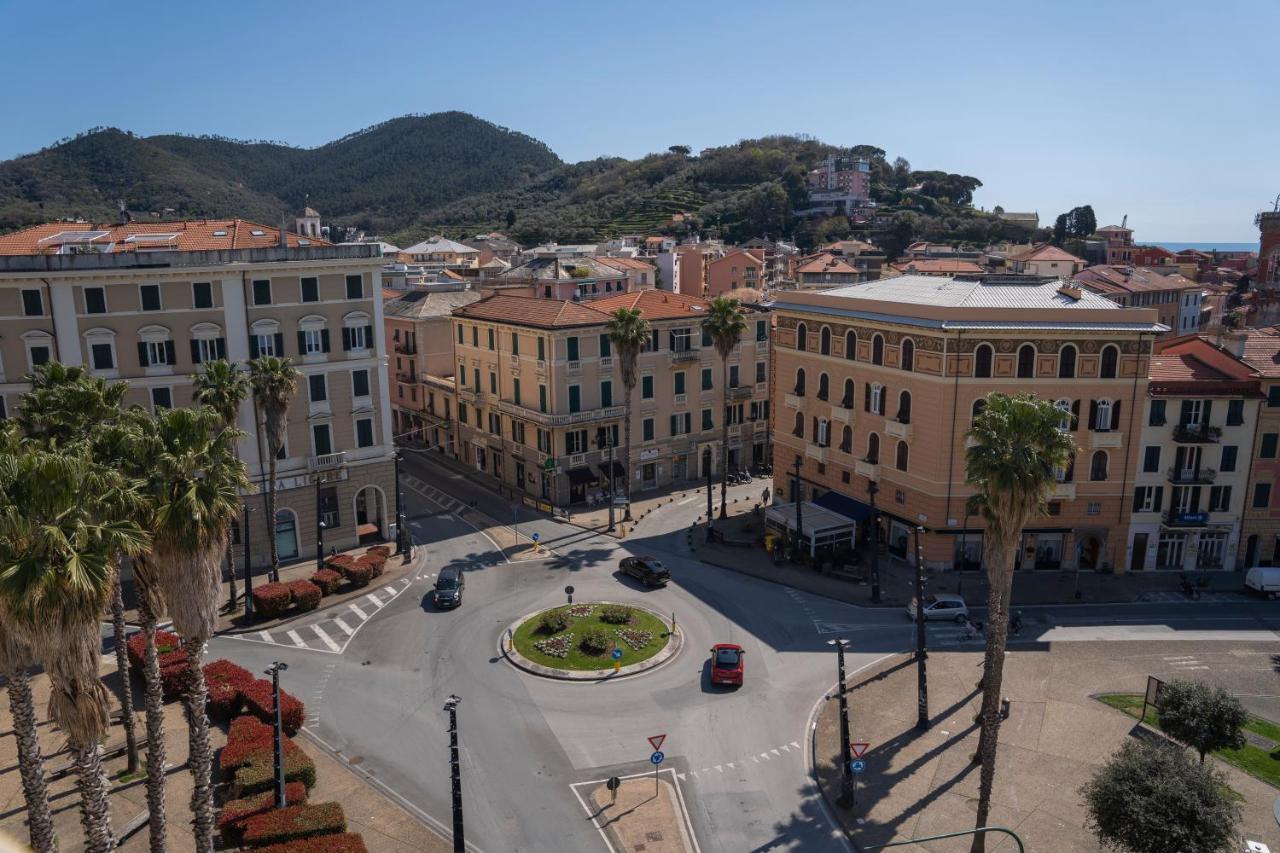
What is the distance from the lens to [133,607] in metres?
45.4

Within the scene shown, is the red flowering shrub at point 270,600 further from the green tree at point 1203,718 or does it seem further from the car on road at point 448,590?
the green tree at point 1203,718

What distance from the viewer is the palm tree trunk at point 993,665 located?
27.2 metres

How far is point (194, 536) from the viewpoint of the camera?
70.3 ft

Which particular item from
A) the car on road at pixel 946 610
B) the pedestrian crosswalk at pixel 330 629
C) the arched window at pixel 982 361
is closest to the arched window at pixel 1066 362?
the arched window at pixel 982 361

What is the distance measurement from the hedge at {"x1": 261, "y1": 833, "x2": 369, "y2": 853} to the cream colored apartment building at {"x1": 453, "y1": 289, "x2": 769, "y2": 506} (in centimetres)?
3813

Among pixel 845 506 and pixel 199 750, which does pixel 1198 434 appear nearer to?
pixel 845 506

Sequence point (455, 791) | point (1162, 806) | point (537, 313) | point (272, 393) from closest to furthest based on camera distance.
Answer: point (1162, 806) → point (455, 791) → point (272, 393) → point (537, 313)

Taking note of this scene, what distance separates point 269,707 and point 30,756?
14.6m

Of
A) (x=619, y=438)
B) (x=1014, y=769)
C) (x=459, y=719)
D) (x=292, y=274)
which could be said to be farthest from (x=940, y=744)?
(x=292, y=274)

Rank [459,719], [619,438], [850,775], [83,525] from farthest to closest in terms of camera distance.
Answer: [619,438], [459,719], [850,775], [83,525]

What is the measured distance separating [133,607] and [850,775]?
36.8 metres

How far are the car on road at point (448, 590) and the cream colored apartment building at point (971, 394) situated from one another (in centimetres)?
2385

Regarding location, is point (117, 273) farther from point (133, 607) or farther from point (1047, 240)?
point (1047, 240)

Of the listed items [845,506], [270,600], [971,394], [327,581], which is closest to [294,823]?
[270,600]
